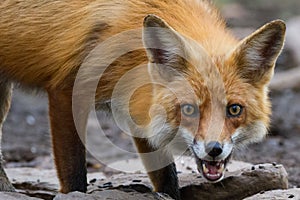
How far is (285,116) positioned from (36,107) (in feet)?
18.3

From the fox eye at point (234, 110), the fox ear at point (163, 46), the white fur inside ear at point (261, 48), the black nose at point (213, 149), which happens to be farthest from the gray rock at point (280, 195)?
the fox ear at point (163, 46)

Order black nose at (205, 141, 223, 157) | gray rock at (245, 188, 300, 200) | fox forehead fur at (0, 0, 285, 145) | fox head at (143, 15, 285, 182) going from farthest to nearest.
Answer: fox forehead fur at (0, 0, 285, 145)
fox head at (143, 15, 285, 182)
gray rock at (245, 188, 300, 200)
black nose at (205, 141, 223, 157)

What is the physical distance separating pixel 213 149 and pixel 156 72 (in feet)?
3.63

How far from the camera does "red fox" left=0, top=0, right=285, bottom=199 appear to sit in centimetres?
675

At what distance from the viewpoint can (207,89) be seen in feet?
22.2

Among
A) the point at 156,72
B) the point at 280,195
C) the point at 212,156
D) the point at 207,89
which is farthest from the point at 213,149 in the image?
the point at 156,72

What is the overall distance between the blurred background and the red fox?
85cm

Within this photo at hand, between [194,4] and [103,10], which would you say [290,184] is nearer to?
[194,4]

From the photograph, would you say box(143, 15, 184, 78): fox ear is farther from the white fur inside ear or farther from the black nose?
the black nose

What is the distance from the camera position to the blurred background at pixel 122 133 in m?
11.6

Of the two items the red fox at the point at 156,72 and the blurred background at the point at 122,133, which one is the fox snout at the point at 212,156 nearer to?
the red fox at the point at 156,72

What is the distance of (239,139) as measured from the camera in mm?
6938

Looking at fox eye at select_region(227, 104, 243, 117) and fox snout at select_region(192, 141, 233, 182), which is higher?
fox eye at select_region(227, 104, 243, 117)

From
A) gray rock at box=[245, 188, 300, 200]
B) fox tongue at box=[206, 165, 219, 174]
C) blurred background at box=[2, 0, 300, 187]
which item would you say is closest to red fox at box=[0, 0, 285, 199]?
fox tongue at box=[206, 165, 219, 174]
